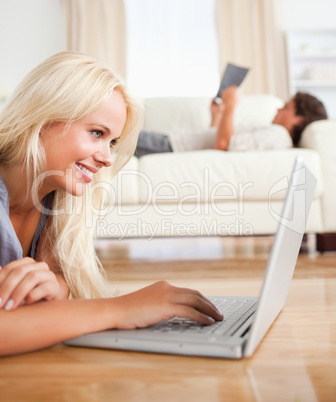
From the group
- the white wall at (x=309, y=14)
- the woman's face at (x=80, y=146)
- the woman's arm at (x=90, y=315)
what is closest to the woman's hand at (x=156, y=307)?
the woman's arm at (x=90, y=315)

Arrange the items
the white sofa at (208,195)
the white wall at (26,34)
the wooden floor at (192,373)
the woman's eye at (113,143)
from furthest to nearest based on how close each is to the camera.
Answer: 1. the white wall at (26,34)
2. the white sofa at (208,195)
3. the woman's eye at (113,143)
4. the wooden floor at (192,373)

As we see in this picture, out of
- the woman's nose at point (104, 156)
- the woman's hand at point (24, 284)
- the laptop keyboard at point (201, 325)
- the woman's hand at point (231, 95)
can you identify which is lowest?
the laptop keyboard at point (201, 325)

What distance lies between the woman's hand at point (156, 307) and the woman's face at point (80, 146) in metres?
0.40

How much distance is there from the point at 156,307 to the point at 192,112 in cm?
241

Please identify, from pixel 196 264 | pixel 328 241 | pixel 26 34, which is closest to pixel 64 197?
pixel 196 264

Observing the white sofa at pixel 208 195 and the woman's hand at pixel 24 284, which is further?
the white sofa at pixel 208 195

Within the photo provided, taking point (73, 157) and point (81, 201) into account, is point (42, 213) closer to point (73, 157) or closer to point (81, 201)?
point (81, 201)

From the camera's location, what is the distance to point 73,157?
3.22ft

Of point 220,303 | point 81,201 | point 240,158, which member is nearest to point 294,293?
point 220,303

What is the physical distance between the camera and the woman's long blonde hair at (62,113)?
3.19 feet

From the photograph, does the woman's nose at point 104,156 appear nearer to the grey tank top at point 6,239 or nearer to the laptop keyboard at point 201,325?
the grey tank top at point 6,239

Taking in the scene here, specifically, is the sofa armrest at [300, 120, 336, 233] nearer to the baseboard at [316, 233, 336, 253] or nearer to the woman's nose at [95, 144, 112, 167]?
the baseboard at [316, 233, 336, 253]

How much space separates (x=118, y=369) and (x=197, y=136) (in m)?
2.12

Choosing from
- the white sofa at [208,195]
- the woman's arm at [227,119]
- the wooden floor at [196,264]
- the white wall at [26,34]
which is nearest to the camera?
the wooden floor at [196,264]
